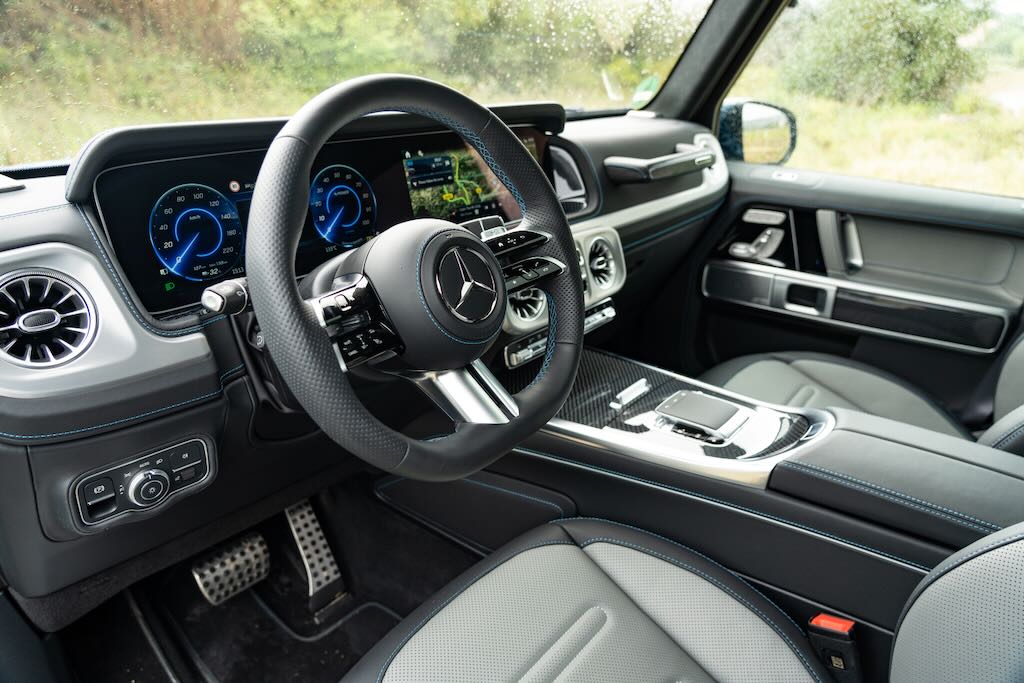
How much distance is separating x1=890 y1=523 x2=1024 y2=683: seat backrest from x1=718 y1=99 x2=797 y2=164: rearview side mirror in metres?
1.92

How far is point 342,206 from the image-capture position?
1353 mm

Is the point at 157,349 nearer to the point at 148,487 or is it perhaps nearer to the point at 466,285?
the point at 148,487

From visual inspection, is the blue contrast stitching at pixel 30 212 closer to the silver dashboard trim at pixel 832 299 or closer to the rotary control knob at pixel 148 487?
the rotary control knob at pixel 148 487

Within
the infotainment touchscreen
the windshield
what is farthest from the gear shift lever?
the infotainment touchscreen

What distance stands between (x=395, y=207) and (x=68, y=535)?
2.53 ft

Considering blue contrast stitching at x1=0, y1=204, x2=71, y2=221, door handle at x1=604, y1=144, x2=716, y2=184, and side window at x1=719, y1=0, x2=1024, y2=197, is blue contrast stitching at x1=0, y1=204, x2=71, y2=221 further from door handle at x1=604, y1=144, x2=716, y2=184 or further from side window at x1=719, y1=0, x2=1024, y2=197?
side window at x1=719, y1=0, x2=1024, y2=197

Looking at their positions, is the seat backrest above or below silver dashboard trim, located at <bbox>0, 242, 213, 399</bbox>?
below

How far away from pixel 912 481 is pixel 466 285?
75cm

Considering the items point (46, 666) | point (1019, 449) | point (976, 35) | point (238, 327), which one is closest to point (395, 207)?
point (238, 327)

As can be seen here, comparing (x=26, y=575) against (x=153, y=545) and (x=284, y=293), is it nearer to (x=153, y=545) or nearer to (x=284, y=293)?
(x=153, y=545)

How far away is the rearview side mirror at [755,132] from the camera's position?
8.16 feet

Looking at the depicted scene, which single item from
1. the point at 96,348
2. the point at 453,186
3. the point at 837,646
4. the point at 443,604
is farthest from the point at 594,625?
the point at 453,186

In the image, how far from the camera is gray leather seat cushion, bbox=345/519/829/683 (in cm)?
103

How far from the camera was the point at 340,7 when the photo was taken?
149cm
